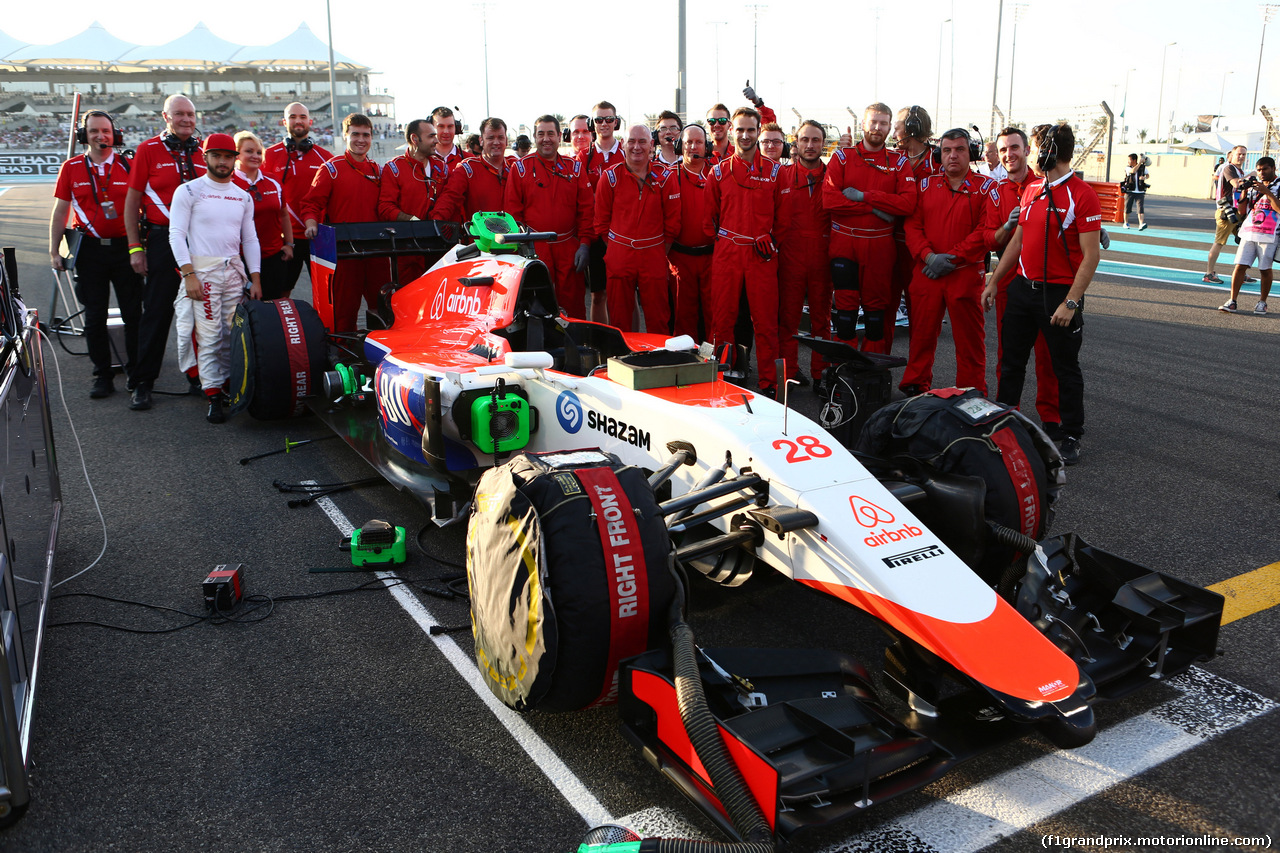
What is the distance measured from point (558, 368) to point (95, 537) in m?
2.64

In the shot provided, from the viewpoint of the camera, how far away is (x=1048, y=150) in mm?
5801

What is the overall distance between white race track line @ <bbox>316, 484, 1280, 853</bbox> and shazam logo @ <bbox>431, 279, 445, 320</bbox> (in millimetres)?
3154

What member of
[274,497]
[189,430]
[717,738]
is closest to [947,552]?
[717,738]

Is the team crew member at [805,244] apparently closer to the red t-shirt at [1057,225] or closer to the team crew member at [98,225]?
the red t-shirt at [1057,225]

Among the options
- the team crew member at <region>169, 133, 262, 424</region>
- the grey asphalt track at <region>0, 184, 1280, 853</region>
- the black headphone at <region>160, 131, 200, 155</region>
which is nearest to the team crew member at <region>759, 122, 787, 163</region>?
the grey asphalt track at <region>0, 184, 1280, 853</region>

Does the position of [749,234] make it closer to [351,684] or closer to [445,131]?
[445,131]

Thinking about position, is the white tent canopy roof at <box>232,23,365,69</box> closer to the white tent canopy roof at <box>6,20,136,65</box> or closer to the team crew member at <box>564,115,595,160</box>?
the white tent canopy roof at <box>6,20,136,65</box>

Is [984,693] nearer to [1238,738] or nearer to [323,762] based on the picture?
[1238,738]

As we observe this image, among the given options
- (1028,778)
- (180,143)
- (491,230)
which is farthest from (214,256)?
(1028,778)

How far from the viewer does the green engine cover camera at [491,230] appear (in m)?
5.93

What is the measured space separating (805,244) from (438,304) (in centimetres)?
312

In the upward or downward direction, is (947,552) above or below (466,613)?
above

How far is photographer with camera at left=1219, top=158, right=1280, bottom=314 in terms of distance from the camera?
418 inches

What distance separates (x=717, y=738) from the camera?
2518 millimetres
